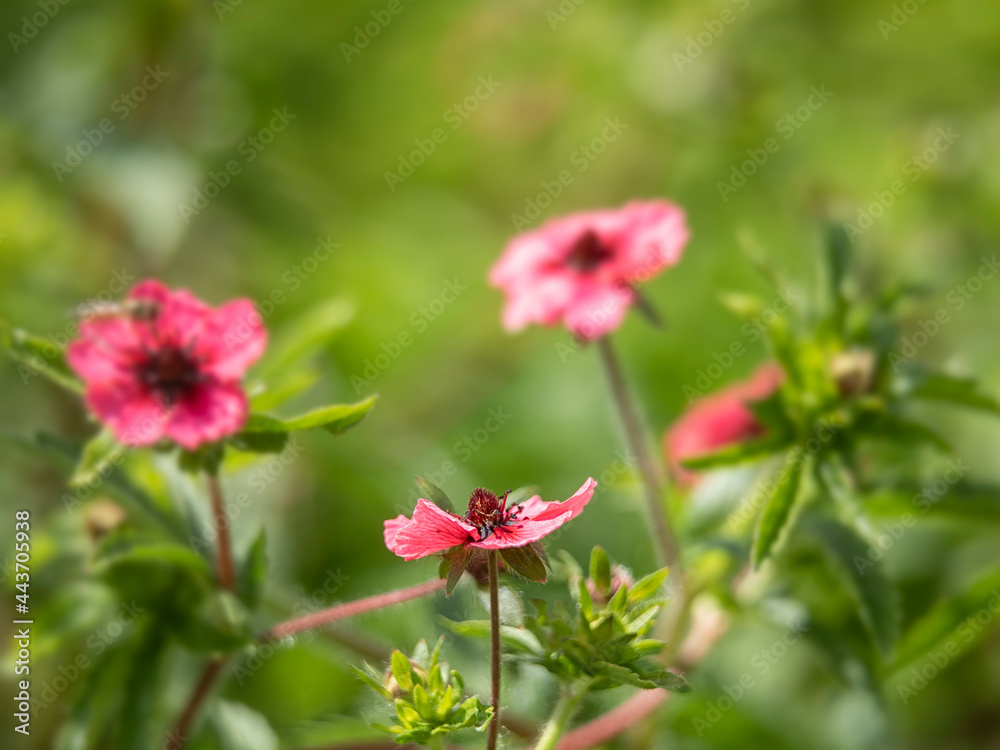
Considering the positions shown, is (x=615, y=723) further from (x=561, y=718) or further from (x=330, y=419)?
(x=330, y=419)

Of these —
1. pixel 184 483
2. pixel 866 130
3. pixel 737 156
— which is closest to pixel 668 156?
pixel 737 156

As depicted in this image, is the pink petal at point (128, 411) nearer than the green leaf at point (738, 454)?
Yes

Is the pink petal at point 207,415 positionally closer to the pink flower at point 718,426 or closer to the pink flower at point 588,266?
the pink flower at point 588,266

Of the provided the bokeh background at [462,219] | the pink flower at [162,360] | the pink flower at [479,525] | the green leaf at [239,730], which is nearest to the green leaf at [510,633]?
the pink flower at [479,525]

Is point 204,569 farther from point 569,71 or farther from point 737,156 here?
point 569,71

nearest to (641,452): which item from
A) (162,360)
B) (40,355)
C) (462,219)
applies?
(162,360)
